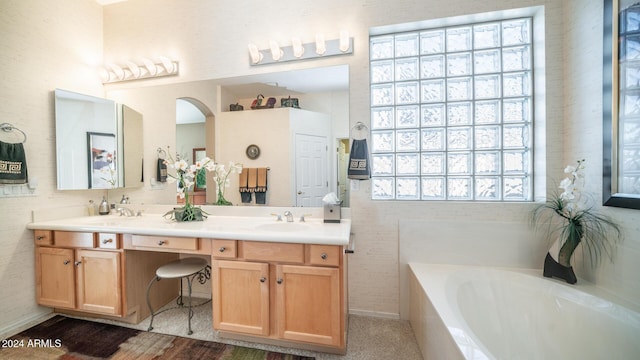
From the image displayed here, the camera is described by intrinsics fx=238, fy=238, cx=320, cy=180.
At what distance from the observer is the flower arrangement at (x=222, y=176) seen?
2137mm

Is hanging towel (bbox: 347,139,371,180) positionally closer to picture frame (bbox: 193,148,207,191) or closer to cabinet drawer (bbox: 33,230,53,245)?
picture frame (bbox: 193,148,207,191)

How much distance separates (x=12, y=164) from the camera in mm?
1784

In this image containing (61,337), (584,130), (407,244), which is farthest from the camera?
(407,244)

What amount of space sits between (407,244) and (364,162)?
2.40 feet

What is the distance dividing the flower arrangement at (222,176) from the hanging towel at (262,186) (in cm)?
20

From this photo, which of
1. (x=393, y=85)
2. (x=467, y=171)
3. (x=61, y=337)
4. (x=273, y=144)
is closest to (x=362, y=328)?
(x=467, y=171)

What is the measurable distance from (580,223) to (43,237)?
12.5 ft

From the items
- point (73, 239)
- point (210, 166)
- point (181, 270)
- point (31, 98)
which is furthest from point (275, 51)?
point (73, 239)

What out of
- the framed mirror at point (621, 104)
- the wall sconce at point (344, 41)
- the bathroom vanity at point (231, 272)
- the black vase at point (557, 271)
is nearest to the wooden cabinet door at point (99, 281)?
the bathroom vanity at point (231, 272)

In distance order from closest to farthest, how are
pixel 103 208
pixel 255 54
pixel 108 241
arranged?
pixel 108 241
pixel 255 54
pixel 103 208

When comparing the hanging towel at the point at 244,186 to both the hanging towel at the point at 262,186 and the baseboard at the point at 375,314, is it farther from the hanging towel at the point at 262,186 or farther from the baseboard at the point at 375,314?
the baseboard at the point at 375,314

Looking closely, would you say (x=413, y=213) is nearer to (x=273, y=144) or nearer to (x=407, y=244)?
(x=407, y=244)

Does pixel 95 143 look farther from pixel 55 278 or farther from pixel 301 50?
pixel 301 50

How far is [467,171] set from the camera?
76.0 inches
